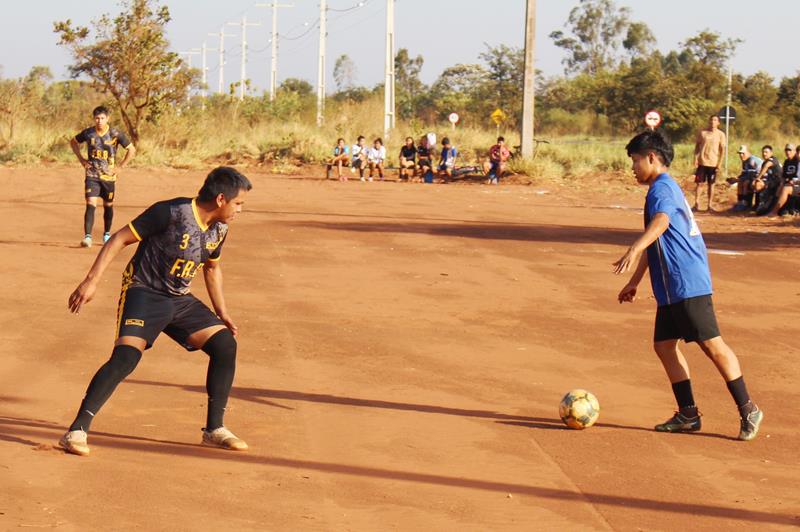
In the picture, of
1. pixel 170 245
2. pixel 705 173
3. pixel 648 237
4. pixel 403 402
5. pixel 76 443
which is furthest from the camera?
pixel 705 173

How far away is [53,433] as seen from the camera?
23.8ft

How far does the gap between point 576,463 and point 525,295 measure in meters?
6.63

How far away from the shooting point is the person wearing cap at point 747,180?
24250 millimetres

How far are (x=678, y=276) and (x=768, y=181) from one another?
1736cm

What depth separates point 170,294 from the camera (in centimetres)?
690

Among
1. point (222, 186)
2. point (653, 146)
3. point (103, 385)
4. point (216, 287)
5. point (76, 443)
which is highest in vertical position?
point (653, 146)

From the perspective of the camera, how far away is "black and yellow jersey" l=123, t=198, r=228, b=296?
6754 mm

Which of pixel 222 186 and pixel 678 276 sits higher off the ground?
pixel 222 186

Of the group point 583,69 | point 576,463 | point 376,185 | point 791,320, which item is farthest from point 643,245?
point 583,69

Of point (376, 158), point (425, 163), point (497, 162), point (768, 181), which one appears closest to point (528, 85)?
point (497, 162)

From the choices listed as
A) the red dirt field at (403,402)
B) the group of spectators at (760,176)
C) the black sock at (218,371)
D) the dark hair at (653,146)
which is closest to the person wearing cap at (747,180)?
the group of spectators at (760,176)

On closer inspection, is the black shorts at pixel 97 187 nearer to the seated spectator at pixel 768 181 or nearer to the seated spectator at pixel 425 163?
the seated spectator at pixel 768 181

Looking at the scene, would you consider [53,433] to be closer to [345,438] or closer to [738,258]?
[345,438]

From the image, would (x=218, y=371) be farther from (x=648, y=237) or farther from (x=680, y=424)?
(x=680, y=424)
